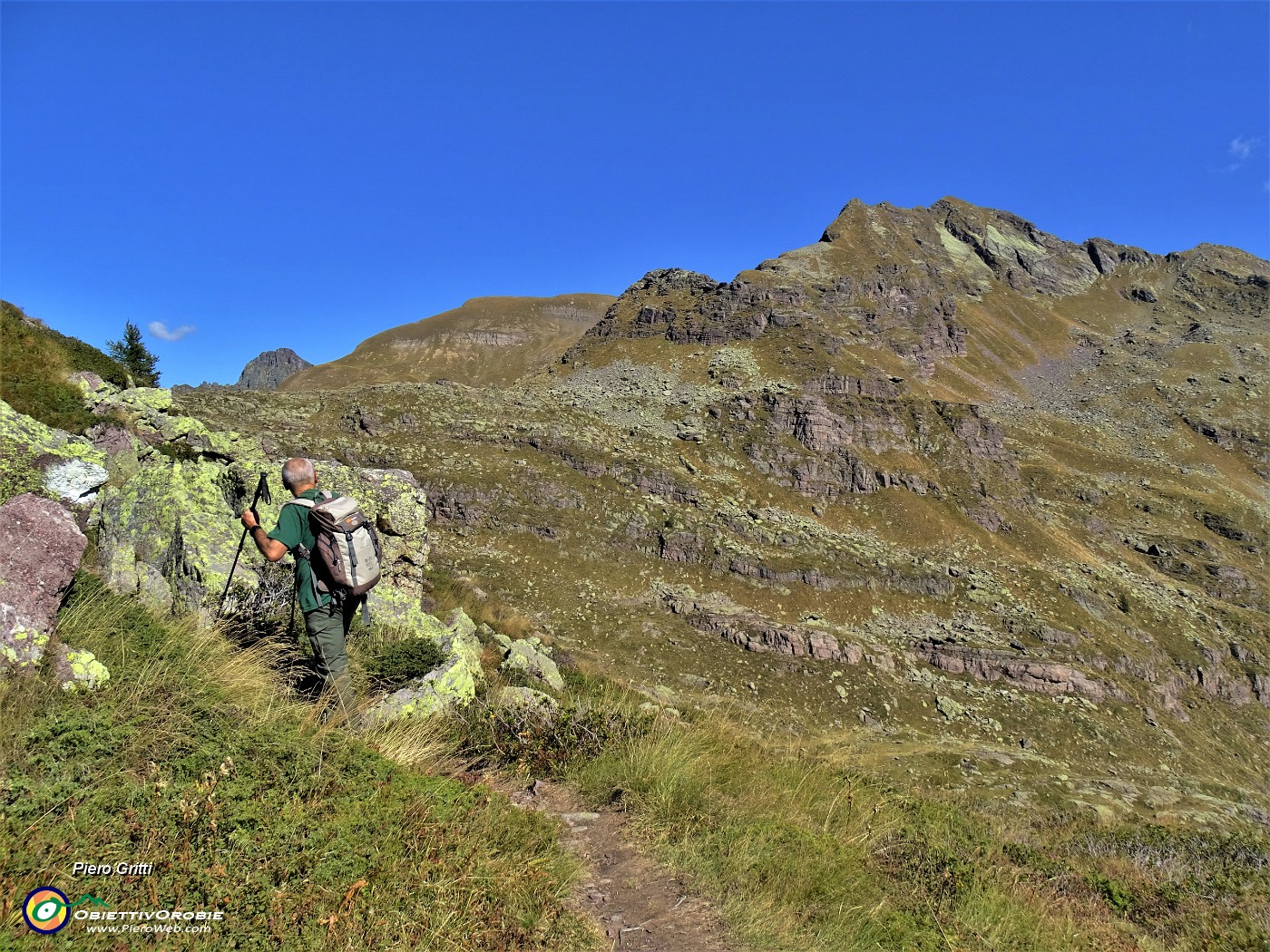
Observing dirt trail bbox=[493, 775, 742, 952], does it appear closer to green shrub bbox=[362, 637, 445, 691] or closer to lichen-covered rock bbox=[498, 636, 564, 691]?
green shrub bbox=[362, 637, 445, 691]

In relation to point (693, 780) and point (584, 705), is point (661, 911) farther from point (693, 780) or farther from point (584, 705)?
point (584, 705)

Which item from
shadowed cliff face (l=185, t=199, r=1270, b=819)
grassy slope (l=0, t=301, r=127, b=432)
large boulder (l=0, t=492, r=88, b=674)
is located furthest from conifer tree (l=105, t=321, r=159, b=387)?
large boulder (l=0, t=492, r=88, b=674)

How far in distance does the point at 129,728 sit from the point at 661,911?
12.5 feet

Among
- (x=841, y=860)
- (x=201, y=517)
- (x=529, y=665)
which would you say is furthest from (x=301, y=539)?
(x=529, y=665)

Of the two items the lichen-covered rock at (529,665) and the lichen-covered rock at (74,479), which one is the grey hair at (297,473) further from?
the lichen-covered rock at (529,665)

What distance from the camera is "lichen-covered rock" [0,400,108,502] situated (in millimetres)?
6391

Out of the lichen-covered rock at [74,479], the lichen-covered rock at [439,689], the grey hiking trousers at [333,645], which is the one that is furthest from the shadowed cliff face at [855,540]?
the lichen-covered rock at [74,479]

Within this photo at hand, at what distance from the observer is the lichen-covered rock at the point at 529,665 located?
1016 centimetres

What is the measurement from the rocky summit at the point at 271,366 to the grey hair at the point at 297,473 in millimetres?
194014

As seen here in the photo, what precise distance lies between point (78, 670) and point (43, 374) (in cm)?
942

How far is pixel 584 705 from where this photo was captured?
304 inches

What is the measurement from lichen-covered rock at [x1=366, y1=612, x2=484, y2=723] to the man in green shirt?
1.58ft

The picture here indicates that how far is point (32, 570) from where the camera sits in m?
4.53

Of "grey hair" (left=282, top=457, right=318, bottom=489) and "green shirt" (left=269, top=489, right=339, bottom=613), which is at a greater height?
"grey hair" (left=282, top=457, right=318, bottom=489)
